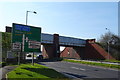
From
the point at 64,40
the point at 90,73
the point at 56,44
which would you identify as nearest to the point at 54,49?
the point at 56,44

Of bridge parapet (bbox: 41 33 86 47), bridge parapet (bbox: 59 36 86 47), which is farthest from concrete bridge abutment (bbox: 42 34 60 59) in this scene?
bridge parapet (bbox: 59 36 86 47)

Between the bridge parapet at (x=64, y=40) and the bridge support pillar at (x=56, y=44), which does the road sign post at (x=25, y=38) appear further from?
the bridge support pillar at (x=56, y=44)

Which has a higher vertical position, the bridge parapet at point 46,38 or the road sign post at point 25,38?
the bridge parapet at point 46,38

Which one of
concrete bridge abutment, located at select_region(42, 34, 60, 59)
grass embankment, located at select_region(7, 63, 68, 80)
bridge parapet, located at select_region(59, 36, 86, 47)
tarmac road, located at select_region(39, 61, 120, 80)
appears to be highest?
bridge parapet, located at select_region(59, 36, 86, 47)

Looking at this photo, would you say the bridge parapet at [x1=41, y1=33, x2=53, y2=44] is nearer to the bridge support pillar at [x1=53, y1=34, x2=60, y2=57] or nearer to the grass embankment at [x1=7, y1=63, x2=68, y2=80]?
the bridge support pillar at [x1=53, y1=34, x2=60, y2=57]

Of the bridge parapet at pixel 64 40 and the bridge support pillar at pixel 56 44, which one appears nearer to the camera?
the bridge parapet at pixel 64 40

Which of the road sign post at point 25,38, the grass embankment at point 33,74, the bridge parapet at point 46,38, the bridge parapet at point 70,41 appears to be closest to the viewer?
the grass embankment at point 33,74

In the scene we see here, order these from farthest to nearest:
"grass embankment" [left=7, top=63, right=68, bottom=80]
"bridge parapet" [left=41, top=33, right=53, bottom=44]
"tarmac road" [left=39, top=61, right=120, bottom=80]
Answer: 1. "bridge parapet" [left=41, top=33, right=53, bottom=44]
2. "tarmac road" [left=39, top=61, right=120, bottom=80]
3. "grass embankment" [left=7, top=63, right=68, bottom=80]

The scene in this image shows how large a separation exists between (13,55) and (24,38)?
1550 cm

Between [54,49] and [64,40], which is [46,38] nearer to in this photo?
[54,49]

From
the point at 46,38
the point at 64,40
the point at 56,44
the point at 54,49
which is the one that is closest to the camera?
the point at 46,38

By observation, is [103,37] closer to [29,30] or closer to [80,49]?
[80,49]

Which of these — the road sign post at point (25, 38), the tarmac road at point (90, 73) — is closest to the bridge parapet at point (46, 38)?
the tarmac road at point (90, 73)

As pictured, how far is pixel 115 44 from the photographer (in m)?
54.9
